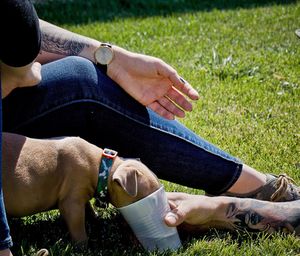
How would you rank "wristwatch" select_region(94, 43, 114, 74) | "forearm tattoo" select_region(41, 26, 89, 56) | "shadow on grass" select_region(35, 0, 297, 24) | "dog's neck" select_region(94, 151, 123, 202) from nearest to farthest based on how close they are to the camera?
"dog's neck" select_region(94, 151, 123, 202), "wristwatch" select_region(94, 43, 114, 74), "forearm tattoo" select_region(41, 26, 89, 56), "shadow on grass" select_region(35, 0, 297, 24)

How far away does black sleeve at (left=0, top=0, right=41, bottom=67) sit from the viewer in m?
2.68

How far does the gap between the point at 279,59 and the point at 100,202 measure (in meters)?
3.60

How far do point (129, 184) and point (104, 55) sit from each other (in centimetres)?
80

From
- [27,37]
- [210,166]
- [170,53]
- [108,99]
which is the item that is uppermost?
[27,37]

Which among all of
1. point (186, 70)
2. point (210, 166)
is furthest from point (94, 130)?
point (186, 70)

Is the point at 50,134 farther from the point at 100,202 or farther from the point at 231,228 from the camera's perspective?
the point at 231,228

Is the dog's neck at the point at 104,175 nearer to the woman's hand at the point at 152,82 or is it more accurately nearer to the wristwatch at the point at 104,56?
the woman's hand at the point at 152,82

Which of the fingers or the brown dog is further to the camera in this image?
the fingers

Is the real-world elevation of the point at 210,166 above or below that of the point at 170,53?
above

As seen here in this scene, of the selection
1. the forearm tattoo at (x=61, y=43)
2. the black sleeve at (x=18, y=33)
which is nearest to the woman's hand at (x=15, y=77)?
the black sleeve at (x=18, y=33)

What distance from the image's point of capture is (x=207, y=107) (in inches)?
215

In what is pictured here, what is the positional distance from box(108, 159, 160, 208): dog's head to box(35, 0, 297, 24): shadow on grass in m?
5.02

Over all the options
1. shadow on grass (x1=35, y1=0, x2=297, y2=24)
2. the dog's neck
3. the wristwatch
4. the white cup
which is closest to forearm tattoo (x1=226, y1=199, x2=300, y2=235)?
the white cup

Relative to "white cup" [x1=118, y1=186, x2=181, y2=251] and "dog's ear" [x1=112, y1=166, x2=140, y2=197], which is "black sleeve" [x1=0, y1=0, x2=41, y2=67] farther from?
"white cup" [x1=118, y1=186, x2=181, y2=251]
